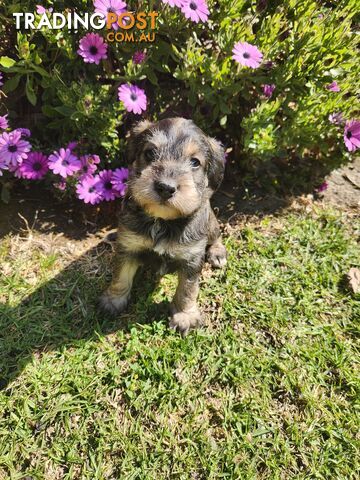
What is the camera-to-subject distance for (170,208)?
2.85 metres

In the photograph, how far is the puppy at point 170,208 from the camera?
9.41 ft

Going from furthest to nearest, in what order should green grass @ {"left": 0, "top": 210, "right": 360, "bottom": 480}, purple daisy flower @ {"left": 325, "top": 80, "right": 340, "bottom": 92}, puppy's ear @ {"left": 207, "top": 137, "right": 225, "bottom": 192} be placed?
purple daisy flower @ {"left": 325, "top": 80, "right": 340, "bottom": 92} < puppy's ear @ {"left": 207, "top": 137, "right": 225, "bottom": 192} < green grass @ {"left": 0, "top": 210, "right": 360, "bottom": 480}

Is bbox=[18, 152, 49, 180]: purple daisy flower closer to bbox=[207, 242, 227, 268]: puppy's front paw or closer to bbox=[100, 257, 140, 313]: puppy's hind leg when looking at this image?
bbox=[100, 257, 140, 313]: puppy's hind leg

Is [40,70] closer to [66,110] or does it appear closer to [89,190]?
[66,110]

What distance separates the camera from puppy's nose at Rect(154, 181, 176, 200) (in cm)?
275

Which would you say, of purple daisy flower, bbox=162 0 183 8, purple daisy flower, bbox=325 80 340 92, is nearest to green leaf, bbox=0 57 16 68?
purple daisy flower, bbox=162 0 183 8

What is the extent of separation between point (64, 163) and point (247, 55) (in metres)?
2.05

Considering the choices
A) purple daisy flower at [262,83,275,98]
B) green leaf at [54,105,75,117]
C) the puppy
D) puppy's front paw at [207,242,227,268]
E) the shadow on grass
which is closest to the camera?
the puppy

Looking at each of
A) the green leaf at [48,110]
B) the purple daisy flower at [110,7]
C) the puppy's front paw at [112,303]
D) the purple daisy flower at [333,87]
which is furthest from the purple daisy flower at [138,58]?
the puppy's front paw at [112,303]

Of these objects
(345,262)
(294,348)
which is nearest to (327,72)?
(345,262)

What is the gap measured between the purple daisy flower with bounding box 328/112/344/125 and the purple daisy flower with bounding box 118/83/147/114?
6.57 feet

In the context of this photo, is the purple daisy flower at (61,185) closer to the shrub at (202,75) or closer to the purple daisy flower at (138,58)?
the shrub at (202,75)

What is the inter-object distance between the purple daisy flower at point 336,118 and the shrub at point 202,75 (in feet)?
0.05

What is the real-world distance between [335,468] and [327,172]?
11.3ft
